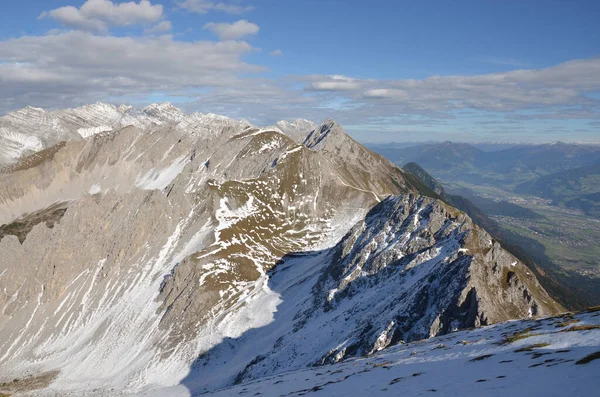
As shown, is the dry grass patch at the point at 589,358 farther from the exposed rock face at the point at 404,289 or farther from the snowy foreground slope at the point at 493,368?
the exposed rock face at the point at 404,289

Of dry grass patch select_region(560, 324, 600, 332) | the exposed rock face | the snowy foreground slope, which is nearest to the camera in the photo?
the snowy foreground slope

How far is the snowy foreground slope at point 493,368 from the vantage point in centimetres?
2466

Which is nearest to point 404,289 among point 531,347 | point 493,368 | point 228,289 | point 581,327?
point 581,327

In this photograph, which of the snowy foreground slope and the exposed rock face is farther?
the exposed rock face

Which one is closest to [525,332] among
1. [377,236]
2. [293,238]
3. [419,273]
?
[419,273]

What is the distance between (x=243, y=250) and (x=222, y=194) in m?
40.3

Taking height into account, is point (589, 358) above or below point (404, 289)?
above

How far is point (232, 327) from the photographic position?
129 meters

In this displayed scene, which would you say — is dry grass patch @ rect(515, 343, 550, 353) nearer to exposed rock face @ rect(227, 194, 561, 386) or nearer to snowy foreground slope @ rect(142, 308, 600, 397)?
snowy foreground slope @ rect(142, 308, 600, 397)

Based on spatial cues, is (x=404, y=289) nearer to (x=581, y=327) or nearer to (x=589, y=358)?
(x=581, y=327)

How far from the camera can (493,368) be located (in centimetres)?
3145

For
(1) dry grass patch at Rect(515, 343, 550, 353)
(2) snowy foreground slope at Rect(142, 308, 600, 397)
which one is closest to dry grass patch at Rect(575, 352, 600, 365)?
(2) snowy foreground slope at Rect(142, 308, 600, 397)

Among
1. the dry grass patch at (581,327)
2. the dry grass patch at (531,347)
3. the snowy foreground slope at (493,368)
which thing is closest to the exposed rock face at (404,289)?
the snowy foreground slope at (493,368)

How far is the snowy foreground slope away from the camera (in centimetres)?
2466
